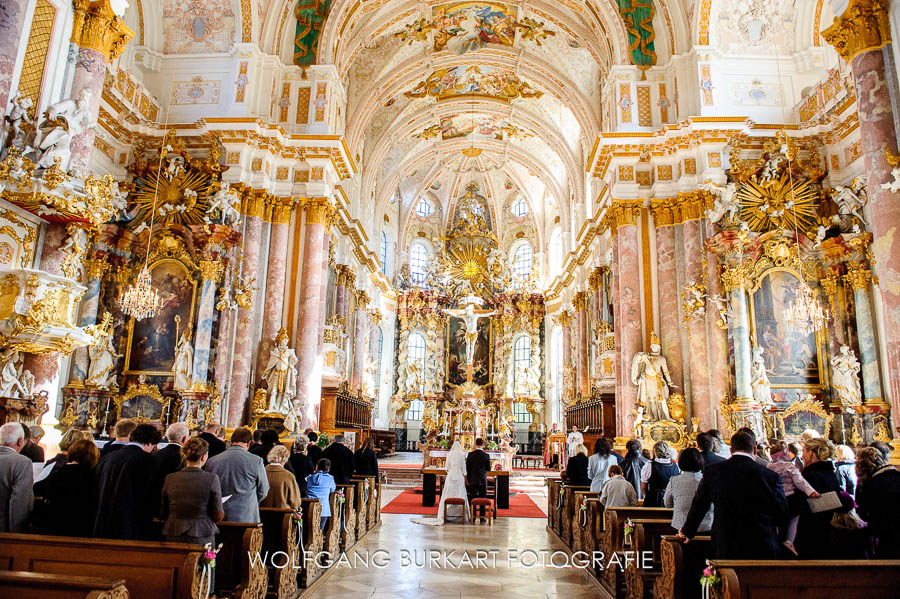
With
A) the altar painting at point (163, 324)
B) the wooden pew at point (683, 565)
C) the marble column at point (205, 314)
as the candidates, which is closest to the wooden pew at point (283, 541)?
the wooden pew at point (683, 565)

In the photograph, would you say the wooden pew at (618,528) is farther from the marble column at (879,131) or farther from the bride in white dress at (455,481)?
the bride in white dress at (455,481)

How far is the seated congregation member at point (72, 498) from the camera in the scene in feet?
14.8

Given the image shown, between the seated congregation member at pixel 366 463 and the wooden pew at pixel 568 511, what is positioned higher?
the seated congregation member at pixel 366 463

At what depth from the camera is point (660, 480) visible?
6.98 meters

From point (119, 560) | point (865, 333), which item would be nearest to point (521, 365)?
point (865, 333)

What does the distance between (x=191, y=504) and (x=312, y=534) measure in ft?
8.21

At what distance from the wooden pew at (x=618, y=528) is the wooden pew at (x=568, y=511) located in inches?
89.6

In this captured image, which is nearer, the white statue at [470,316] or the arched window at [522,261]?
the white statue at [470,316]

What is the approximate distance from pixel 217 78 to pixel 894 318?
50.7 feet

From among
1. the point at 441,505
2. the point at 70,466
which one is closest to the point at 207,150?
the point at 441,505

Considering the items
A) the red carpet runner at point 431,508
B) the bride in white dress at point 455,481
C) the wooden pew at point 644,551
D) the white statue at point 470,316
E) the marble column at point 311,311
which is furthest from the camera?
the white statue at point 470,316

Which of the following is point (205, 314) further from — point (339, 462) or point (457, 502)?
point (457, 502)

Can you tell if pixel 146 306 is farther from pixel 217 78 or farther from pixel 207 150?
pixel 217 78

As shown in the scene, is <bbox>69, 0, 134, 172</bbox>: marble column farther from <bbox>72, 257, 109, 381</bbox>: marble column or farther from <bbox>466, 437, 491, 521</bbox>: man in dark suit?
<bbox>466, 437, 491, 521</bbox>: man in dark suit
